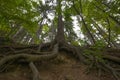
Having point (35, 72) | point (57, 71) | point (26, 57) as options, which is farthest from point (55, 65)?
point (35, 72)

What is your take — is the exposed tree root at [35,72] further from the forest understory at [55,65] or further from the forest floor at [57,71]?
the forest floor at [57,71]

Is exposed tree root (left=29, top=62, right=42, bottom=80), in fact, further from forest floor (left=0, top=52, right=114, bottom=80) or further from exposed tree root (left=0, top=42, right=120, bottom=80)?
forest floor (left=0, top=52, right=114, bottom=80)

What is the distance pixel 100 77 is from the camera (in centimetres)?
596

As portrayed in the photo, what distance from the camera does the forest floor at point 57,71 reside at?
18.2 ft

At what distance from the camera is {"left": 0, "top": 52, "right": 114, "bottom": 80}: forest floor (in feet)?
18.2

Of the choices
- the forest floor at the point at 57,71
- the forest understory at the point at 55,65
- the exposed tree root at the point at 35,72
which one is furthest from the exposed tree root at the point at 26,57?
the forest floor at the point at 57,71

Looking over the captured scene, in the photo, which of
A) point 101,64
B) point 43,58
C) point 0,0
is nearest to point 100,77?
point 101,64

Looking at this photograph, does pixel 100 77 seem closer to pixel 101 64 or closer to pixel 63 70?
pixel 101 64

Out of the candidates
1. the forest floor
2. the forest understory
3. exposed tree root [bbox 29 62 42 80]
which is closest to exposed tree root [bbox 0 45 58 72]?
the forest understory

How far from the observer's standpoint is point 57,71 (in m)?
6.27

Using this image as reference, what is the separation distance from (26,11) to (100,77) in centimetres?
363

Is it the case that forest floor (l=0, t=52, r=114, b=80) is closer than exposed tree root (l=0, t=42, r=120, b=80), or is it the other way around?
exposed tree root (l=0, t=42, r=120, b=80)

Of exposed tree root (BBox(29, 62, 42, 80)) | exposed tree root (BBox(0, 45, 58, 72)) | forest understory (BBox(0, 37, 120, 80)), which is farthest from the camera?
forest understory (BBox(0, 37, 120, 80))

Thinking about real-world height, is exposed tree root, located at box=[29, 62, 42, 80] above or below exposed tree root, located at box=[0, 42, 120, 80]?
below
